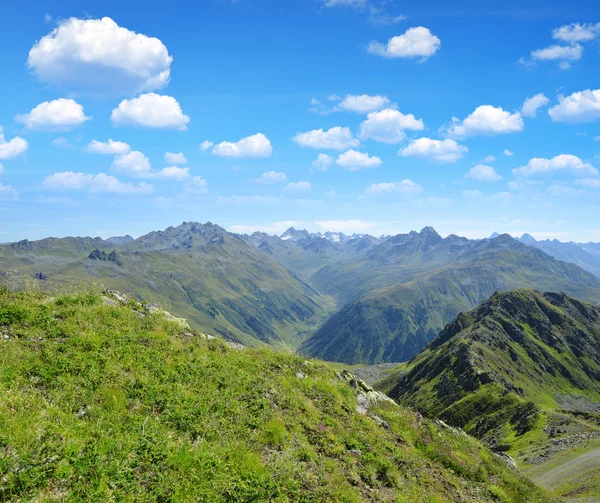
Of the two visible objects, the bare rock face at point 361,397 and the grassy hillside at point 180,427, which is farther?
the bare rock face at point 361,397

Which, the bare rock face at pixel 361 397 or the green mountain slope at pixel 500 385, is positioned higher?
the bare rock face at pixel 361 397

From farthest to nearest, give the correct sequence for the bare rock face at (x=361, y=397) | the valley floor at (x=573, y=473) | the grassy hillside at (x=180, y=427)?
the valley floor at (x=573, y=473), the bare rock face at (x=361, y=397), the grassy hillside at (x=180, y=427)

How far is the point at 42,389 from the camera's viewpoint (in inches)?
490

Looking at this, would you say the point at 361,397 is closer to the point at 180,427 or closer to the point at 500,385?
the point at 180,427

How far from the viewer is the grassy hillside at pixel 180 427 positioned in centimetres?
948

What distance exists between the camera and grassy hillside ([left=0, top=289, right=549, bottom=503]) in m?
9.48

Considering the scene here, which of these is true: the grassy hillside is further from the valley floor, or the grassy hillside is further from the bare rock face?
the valley floor

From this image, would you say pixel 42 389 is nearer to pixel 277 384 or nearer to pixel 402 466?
pixel 277 384

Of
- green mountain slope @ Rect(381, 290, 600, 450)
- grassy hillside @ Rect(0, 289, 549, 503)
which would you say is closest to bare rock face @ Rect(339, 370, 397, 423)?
grassy hillside @ Rect(0, 289, 549, 503)

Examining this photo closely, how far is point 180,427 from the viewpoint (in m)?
12.9

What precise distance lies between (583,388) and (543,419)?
12215 cm

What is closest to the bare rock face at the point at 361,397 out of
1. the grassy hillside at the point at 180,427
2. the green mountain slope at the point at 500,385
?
the grassy hillside at the point at 180,427

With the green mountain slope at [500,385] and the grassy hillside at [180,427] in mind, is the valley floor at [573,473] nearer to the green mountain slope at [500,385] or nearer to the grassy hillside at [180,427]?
the green mountain slope at [500,385]

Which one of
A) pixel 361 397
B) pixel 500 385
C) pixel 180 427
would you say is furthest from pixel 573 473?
pixel 500 385
